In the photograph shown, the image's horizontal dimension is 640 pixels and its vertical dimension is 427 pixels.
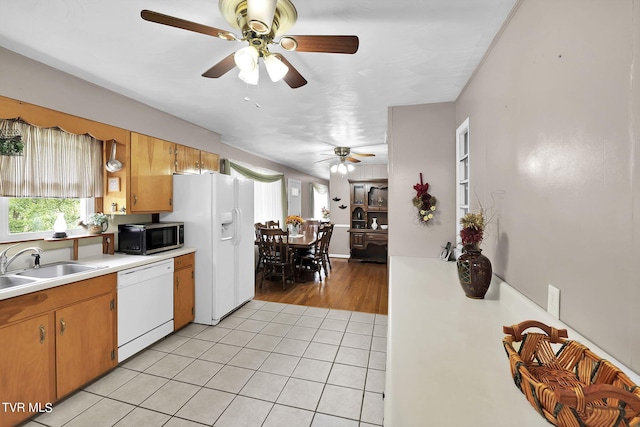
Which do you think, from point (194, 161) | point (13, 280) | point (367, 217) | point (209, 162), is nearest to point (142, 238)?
point (13, 280)

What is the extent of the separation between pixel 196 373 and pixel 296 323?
47.7 inches

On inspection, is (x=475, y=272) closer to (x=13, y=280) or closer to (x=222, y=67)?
(x=222, y=67)

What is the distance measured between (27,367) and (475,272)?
9.02 feet

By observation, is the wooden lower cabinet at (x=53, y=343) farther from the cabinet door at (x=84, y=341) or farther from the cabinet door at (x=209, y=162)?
the cabinet door at (x=209, y=162)

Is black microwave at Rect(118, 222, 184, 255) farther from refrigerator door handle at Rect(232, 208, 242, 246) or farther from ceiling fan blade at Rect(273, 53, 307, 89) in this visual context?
ceiling fan blade at Rect(273, 53, 307, 89)

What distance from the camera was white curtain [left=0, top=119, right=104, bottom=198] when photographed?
2055 millimetres

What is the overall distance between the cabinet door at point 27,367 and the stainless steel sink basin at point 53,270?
474 millimetres

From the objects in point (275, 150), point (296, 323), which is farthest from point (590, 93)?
point (275, 150)

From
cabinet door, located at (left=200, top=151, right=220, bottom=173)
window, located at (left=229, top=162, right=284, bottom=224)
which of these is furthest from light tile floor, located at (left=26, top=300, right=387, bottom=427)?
window, located at (left=229, top=162, right=284, bottom=224)

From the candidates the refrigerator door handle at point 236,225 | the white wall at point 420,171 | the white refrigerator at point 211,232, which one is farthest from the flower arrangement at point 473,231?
the refrigerator door handle at point 236,225

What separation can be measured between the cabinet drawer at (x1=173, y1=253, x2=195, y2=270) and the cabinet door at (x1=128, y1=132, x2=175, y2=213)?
595 mm

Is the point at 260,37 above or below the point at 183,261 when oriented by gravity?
above

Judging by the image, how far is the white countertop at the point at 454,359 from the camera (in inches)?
25.6

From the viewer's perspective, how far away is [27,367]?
1725mm
